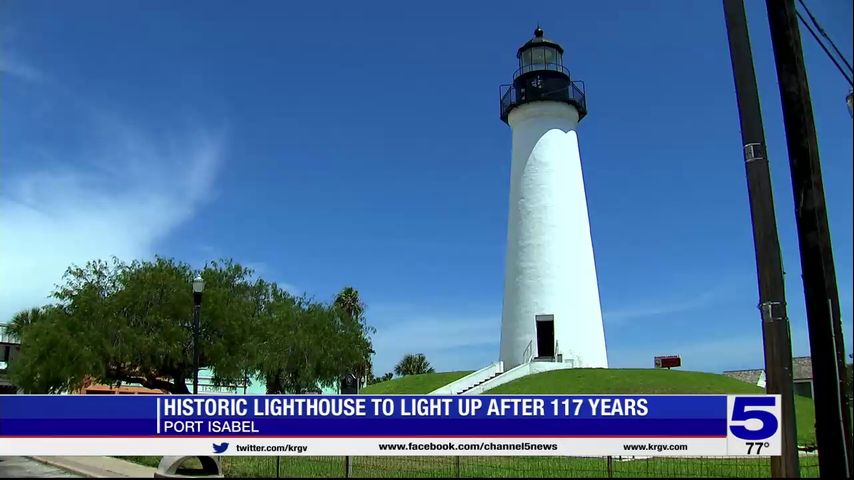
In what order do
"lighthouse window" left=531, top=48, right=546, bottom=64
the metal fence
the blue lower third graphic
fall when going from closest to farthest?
the blue lower third graphic → the metal fence → "lighthouse window" left=531, top=48, right=546, bottom=64

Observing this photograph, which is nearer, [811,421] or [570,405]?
[570,405]

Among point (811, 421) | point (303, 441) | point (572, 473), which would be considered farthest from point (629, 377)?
point (303, 441)

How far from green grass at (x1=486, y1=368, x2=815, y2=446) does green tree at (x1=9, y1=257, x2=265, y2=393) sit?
398 inches

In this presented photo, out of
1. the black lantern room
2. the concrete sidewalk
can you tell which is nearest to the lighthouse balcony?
the black lantern room

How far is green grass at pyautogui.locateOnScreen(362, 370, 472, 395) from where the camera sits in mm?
32750

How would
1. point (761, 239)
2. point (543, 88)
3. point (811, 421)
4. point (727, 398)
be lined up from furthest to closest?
point (543, 88) → point (811, 421) → point (727, 398) → point (761, 239)

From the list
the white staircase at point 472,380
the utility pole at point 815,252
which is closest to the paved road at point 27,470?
the white staircase at point 472,380

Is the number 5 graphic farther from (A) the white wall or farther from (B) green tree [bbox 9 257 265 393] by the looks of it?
(A) the white wall

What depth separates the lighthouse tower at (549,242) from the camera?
105 ft

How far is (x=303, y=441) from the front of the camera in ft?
33.8

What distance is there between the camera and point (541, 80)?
114 ft

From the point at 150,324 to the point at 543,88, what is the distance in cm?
2115

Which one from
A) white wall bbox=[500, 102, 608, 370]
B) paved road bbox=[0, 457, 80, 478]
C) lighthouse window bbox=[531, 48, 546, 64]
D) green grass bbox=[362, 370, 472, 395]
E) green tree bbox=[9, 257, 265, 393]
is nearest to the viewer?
paved road bbox=[0, 457, 80, 478]

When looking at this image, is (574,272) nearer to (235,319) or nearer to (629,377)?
(629,377)
